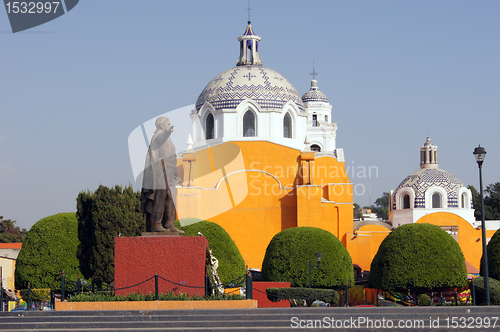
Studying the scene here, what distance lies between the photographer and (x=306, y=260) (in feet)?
58.3

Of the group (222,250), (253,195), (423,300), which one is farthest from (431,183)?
(423,300)

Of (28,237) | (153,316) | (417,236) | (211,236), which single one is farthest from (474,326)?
(28,237)

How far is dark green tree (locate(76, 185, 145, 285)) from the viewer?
1702cm

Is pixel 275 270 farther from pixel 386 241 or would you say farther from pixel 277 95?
pixel 277 95

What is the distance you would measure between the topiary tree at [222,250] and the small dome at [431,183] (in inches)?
692

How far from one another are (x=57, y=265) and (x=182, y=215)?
6.72 meters

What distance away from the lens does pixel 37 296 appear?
17.0m

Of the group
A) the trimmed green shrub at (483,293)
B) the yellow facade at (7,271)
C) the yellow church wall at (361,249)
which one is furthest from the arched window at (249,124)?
the trimmed green shrub at (483,293)

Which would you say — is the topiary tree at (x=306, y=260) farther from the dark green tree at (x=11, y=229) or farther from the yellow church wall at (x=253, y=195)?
the dark green tree at (x=11, y=229)

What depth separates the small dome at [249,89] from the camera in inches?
1035

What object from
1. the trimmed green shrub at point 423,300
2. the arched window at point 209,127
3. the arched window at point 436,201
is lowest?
the trimmed green shrub at point 423,300

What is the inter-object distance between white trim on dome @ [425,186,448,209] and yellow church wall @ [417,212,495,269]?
312 centimetres

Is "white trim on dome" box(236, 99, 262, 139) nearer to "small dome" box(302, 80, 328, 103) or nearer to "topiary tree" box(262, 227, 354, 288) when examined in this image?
"topiary tree" box(262, 227, 354, 288)

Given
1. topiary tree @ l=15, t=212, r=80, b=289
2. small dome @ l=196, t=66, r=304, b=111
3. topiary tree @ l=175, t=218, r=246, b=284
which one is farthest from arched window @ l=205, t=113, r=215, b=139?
topiary tree @ l=15, t=212, r=80, b=289
